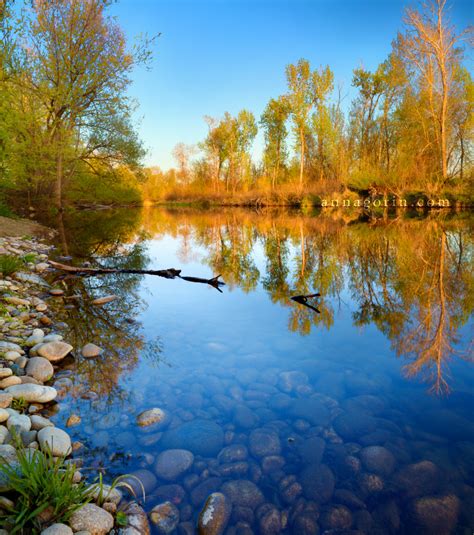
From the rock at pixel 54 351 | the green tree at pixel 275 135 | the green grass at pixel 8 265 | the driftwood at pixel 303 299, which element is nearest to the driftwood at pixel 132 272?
the green grass at pixel 8 265

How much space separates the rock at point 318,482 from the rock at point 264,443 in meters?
0.23

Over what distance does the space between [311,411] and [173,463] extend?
1.03 m

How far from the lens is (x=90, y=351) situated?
342 cm

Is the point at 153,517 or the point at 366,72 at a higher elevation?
the point at 366,72

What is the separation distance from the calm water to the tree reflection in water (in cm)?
3

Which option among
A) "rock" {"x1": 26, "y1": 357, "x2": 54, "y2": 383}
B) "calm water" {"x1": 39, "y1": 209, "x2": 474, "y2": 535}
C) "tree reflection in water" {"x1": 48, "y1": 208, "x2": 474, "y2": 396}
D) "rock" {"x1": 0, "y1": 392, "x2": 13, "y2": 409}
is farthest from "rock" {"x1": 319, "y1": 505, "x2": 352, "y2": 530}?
"rock" {"x1": 26, "y1": 357, "x2": 54, "y2": 383}

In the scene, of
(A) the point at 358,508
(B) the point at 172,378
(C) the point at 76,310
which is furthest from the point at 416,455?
(C) the point at 76,310

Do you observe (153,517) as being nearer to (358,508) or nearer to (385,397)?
(358,508)

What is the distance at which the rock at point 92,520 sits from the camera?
148 centimetres

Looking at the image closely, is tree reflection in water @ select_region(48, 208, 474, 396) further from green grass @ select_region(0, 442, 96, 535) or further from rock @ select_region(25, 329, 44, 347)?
green grass @ select_region(0, 442, 96, 535)

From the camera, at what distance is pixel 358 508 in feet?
5.66

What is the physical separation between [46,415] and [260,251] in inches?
298

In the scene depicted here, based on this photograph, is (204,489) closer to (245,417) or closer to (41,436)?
(245,417)

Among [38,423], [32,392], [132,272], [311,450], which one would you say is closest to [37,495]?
[38,423]
